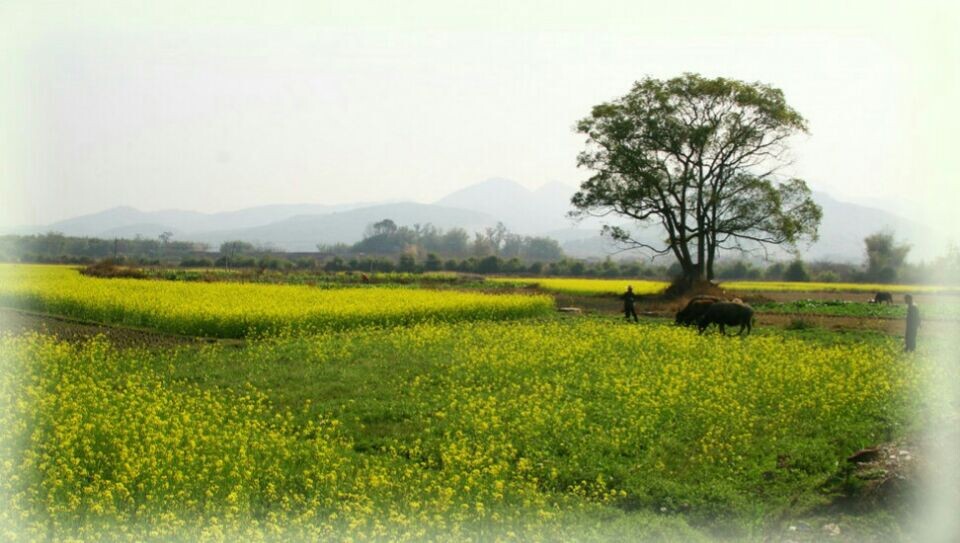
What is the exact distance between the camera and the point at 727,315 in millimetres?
21281

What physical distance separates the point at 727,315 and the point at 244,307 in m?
13.2

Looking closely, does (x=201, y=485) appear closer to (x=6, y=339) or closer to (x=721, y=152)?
(x=6, y=339)

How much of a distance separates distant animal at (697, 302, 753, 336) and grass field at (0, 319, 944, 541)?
4.93 meters

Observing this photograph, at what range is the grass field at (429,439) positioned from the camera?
677 centimetres

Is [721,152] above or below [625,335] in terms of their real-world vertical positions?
above

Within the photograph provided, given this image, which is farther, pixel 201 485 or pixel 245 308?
pixel 245 308

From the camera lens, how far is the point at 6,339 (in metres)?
14.5

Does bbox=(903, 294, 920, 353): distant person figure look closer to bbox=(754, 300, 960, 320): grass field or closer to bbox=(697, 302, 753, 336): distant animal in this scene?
bbox=(697, 302, 753, 336): distant animal

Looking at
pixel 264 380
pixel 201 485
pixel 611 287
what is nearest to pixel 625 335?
pixel 264 380

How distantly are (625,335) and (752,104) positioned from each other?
23698mm

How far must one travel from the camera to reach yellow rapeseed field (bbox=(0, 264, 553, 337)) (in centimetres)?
1983

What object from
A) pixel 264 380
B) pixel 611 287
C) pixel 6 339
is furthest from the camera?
pixel 611 287

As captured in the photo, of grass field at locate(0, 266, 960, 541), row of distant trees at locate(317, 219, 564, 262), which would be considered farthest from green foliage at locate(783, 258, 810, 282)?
row of distant trees at locate(317, 219, 564, 262)

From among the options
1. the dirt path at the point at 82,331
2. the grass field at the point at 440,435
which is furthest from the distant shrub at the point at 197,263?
the grass field at the point at 440,435
